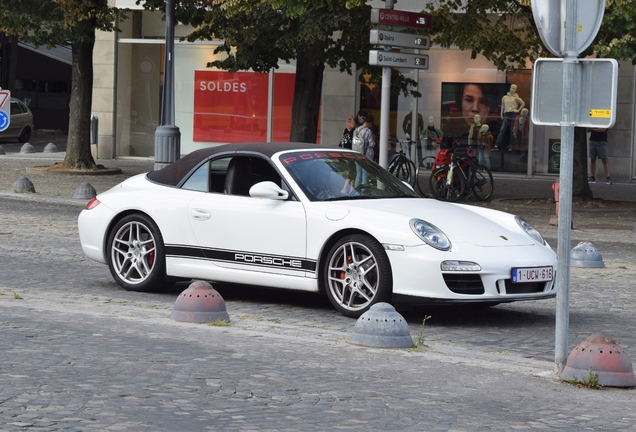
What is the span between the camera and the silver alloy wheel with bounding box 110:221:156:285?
32.6ft

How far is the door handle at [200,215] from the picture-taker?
959 cm

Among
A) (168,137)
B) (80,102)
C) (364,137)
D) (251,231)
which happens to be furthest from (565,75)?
(80,102)

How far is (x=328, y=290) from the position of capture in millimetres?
8914

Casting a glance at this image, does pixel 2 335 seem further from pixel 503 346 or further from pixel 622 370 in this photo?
pixel 622 370

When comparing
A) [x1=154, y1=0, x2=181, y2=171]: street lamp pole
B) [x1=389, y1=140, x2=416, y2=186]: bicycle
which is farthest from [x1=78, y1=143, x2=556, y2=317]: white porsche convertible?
[x1=389, y1=140, x2=416, y2=186]: bicycle

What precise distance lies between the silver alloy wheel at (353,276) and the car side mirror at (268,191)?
0.71 metres

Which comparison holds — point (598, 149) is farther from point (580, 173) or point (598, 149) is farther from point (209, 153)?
point (209, 153)

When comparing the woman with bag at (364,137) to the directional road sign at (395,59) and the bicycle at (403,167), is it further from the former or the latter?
the directional road sign at (395,59)

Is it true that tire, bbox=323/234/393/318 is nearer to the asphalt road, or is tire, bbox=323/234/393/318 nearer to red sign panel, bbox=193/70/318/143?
the asphalt road

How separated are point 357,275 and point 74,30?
1697cm

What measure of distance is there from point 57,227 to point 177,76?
17127 millimetres

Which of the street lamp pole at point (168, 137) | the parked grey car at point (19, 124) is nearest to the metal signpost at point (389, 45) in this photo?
the street lamp pole at point (168, 137)

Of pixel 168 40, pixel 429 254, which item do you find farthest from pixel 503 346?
pixel 168 40

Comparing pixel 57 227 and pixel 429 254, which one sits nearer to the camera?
pixel 429 254
